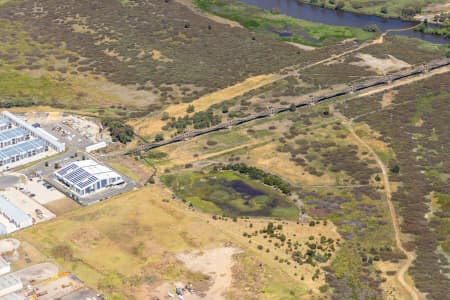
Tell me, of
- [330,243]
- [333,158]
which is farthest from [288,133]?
[330,243]

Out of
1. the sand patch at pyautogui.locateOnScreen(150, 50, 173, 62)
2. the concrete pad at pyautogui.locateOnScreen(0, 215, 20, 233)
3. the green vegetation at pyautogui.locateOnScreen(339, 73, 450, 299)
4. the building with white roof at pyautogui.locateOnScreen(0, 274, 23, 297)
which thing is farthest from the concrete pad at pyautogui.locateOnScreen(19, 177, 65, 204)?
the sand patch at pyautogui.locateOnScreen(150, 50, 173, 62)

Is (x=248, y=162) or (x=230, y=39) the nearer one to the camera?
(x=248, y=162)

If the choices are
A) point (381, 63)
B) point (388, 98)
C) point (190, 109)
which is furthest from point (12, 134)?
point (381, 63)

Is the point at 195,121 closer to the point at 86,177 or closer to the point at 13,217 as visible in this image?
the point at 86,177

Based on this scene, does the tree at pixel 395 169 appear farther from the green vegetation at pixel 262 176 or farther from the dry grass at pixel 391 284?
the dry grass at pixel 391 284

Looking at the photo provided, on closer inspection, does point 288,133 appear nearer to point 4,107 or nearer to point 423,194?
point 423,194

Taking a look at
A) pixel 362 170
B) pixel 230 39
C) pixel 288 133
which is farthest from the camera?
pixel 230 39

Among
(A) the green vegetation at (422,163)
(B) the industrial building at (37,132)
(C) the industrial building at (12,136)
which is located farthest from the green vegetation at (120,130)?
(A) the green vegetation at (422,163)

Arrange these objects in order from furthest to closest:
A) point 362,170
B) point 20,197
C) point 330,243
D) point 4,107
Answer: point 4,107, point 362,170, point 20,197, point 330,243
